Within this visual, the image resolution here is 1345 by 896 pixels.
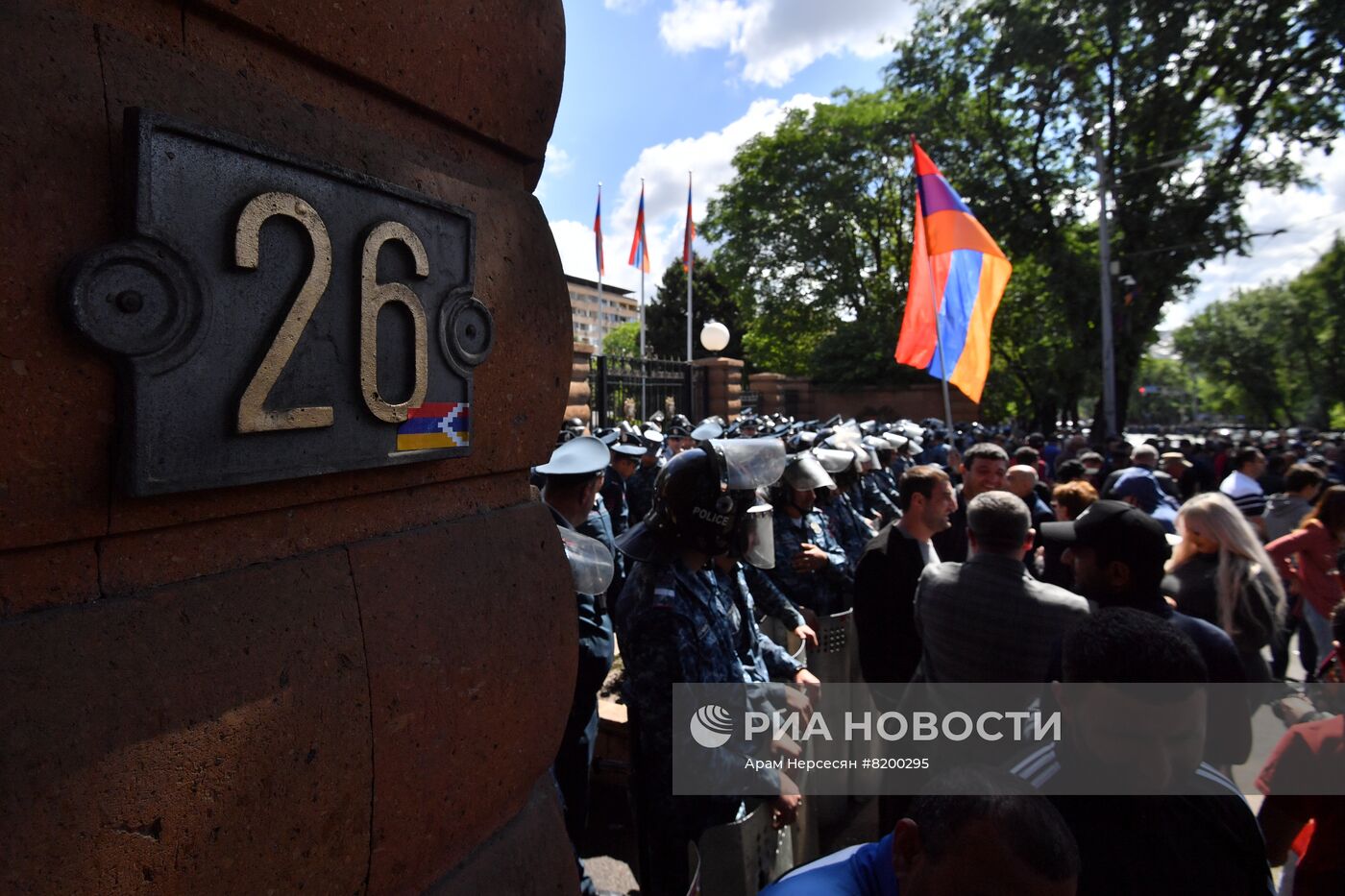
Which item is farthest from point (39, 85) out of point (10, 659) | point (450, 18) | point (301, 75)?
point (450, 18)

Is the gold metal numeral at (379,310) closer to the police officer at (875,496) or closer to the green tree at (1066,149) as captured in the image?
the police officer at (875,496)

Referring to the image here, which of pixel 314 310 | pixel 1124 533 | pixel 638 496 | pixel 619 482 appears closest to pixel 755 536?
pixel 1124 533

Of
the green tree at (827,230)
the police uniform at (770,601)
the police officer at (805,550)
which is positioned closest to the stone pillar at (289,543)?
the police uniform at (770,601)

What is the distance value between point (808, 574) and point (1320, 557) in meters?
3.35

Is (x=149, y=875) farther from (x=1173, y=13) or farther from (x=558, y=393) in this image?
(x=1173, y=13)

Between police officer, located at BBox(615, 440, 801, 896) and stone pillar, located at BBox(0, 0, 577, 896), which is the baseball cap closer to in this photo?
police officer, located at BBox(615, 440, 801, 896)

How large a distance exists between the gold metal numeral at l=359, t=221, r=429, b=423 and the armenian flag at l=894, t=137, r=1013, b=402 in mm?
7638

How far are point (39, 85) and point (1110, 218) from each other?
2604cm

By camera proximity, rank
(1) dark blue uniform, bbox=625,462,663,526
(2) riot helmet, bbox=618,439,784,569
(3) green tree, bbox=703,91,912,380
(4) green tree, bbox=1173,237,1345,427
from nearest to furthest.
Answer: (2) riot helmet, bbox=618,439,784,569 → (1) dark blue uniform, bbox=625,462,663,526 → (3) green tree, bbox=703,91,912,380 → (4) green tree, bbox=1173,237,1345,427

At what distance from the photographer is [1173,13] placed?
19406 millimetres

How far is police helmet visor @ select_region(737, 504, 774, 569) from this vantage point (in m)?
3.13

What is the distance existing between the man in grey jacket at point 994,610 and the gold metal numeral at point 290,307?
2702mm

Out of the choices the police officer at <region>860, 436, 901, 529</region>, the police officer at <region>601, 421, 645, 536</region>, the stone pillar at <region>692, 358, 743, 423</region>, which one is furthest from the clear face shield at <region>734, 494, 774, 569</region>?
the stone pillar at <region>692, 358, 743, 423</region>

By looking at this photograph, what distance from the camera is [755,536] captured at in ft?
10.5
